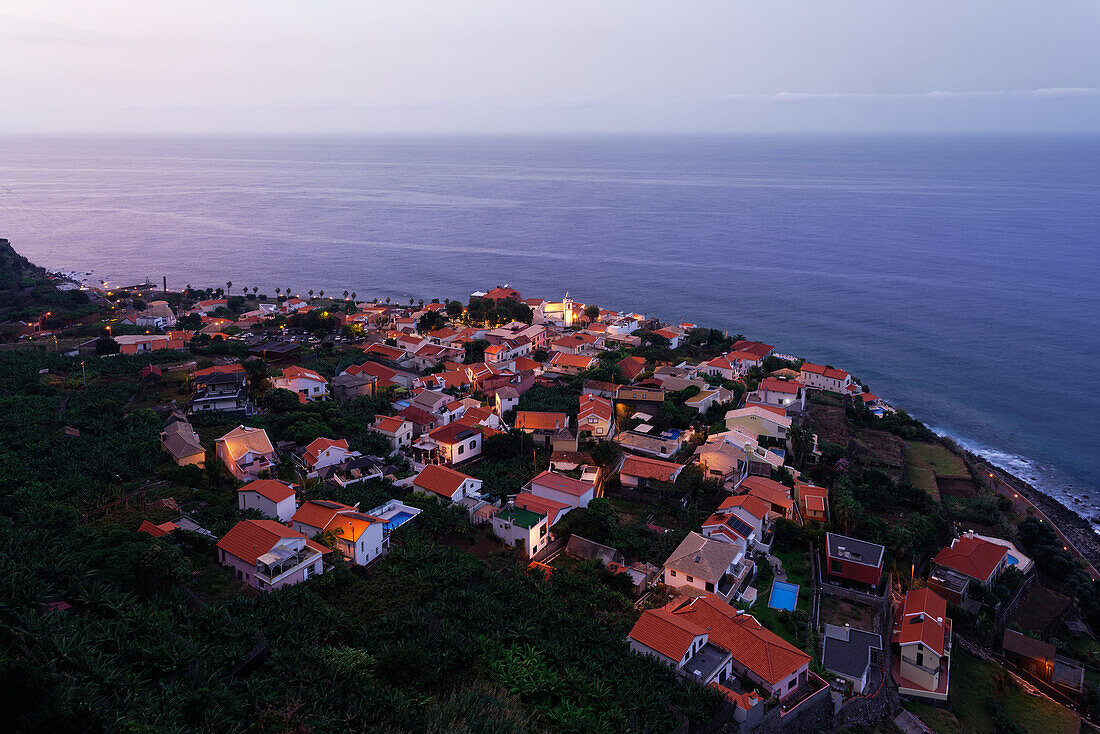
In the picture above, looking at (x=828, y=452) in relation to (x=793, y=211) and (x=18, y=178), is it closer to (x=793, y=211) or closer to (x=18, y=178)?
(x=793, y=211)

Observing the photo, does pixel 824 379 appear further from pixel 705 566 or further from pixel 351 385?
pixel 351 385

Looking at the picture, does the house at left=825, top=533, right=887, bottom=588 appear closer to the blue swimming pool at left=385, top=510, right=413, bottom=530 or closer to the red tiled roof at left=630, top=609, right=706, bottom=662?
the red tiled roof at left=630, top=609, right=706, bottom=662

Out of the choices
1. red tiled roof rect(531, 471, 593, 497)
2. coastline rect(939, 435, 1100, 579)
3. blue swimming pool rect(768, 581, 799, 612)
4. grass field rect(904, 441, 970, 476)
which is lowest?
coastline rect(939, 435, 1100, 579)

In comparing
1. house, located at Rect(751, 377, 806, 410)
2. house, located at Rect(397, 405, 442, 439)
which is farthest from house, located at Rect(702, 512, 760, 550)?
house, located at Rect(751, 377, 806, 410)

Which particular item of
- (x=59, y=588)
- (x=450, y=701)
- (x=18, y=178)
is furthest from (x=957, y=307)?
(x=18, y=178)

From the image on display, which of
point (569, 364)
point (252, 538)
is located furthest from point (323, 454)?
point (569, 364)

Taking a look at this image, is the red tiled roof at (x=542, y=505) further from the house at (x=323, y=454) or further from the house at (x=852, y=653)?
the house at (x=852, y=653)
